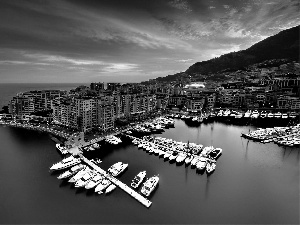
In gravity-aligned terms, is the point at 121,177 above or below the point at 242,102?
below

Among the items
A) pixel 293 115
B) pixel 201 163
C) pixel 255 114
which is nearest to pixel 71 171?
pixel 201 163

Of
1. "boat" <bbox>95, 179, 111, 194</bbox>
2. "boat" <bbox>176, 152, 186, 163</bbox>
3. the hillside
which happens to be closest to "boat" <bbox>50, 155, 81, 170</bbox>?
"boat" <bbox>95, 179, 111, 194</bbox>

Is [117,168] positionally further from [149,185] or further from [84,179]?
[149,185]

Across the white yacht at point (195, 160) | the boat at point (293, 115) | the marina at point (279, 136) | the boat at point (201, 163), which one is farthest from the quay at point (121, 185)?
the boat at point (293, 115)

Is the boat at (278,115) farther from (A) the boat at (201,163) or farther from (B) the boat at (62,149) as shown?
(B) the boat at (62,149)

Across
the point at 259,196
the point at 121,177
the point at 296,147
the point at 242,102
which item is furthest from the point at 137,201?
the point at 242,102

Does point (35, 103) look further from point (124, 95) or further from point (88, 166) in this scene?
point (88, 166)
